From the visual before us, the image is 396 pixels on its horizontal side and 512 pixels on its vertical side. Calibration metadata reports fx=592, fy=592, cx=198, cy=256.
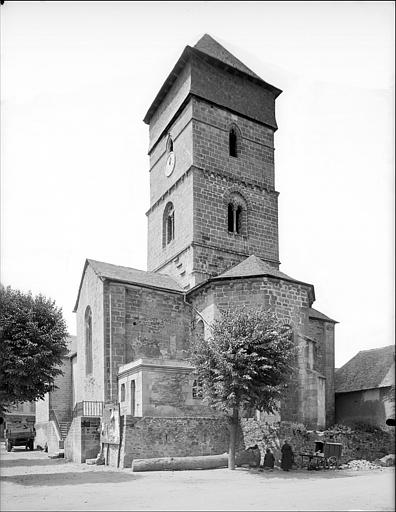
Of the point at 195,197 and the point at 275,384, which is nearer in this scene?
the point at 275,384

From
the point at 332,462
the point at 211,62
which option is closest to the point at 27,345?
the point at 332,462

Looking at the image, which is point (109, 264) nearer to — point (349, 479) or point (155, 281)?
point (155, 281)

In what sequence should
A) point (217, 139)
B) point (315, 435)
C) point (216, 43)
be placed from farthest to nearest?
point (216, 43) → point (217, 139) → point (315, 435)

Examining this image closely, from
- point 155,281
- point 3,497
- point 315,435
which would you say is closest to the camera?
point 3,497

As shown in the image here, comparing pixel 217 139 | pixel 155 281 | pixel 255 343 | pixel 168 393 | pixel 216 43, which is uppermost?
pixel 216 43

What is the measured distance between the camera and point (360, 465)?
2238 centimetres

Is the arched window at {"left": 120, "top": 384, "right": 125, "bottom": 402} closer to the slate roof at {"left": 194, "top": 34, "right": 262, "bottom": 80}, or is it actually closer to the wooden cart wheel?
the wooden cart wheel

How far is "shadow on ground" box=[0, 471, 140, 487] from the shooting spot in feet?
56.8

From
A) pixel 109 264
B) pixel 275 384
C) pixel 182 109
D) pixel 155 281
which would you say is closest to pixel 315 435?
pixel 275 384

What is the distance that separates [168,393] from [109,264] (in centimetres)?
1017

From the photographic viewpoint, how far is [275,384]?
21031 mm

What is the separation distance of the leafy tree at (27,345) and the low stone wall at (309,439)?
7.91 meters

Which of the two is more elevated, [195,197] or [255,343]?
[195,197]

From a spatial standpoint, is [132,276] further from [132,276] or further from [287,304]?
[287,304]
